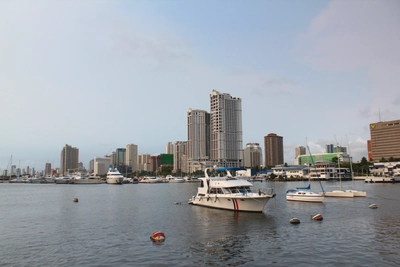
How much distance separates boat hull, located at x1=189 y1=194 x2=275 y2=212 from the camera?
144 ft

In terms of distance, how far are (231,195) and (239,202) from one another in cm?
157

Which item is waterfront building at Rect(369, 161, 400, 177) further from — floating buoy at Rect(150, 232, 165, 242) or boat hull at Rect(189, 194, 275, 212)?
floating buoy at Rect(150, 232, 165, 242)

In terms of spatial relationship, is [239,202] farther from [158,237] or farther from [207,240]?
[158,237]

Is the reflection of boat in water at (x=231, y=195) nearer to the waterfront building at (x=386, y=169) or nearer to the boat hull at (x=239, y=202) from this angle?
the boat hull at (x=239, y=202)

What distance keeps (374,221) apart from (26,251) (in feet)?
127

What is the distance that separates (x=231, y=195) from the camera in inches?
1815

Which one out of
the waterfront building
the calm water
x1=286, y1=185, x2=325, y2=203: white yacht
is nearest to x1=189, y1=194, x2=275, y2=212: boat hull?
the calm water

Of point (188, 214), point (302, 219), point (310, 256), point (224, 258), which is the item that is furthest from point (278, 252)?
point (188, 214)

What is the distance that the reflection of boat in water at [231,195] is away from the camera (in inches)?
1743

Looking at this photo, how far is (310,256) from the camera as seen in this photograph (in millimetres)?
24125

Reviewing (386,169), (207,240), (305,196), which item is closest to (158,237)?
(207,240)

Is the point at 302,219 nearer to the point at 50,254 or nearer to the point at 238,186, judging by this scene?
the point at 238,186

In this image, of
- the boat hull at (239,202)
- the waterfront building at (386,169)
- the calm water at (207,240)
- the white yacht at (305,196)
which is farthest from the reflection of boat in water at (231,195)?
the waterfront building at (386,169)

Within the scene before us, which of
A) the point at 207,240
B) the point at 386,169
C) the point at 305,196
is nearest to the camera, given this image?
the point at 207,240
